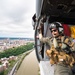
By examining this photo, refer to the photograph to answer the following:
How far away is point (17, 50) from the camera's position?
78875mm

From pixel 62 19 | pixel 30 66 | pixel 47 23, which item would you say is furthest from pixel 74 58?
pixel 30 66

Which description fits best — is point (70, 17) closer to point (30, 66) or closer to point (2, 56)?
point (30, 66)

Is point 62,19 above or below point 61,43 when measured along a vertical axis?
above

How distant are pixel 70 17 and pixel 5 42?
365ft

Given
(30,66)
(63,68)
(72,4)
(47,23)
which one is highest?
(72,4)

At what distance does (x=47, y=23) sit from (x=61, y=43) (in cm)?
306

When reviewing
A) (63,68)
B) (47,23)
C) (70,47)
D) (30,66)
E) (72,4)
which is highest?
(72,4)

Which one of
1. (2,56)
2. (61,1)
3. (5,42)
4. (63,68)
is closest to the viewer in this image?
(63,68)

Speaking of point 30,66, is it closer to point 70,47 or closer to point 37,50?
point 37,50

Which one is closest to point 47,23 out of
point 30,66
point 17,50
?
point 30,66

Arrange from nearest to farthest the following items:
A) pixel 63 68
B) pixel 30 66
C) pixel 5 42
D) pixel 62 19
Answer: pixel 63 68
pixel 62 19
pixel 30 66
pixel 5 42

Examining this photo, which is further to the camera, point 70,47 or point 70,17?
point 70,17

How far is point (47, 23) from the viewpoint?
619cm

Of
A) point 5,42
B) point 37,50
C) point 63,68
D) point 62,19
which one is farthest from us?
point 5,42
